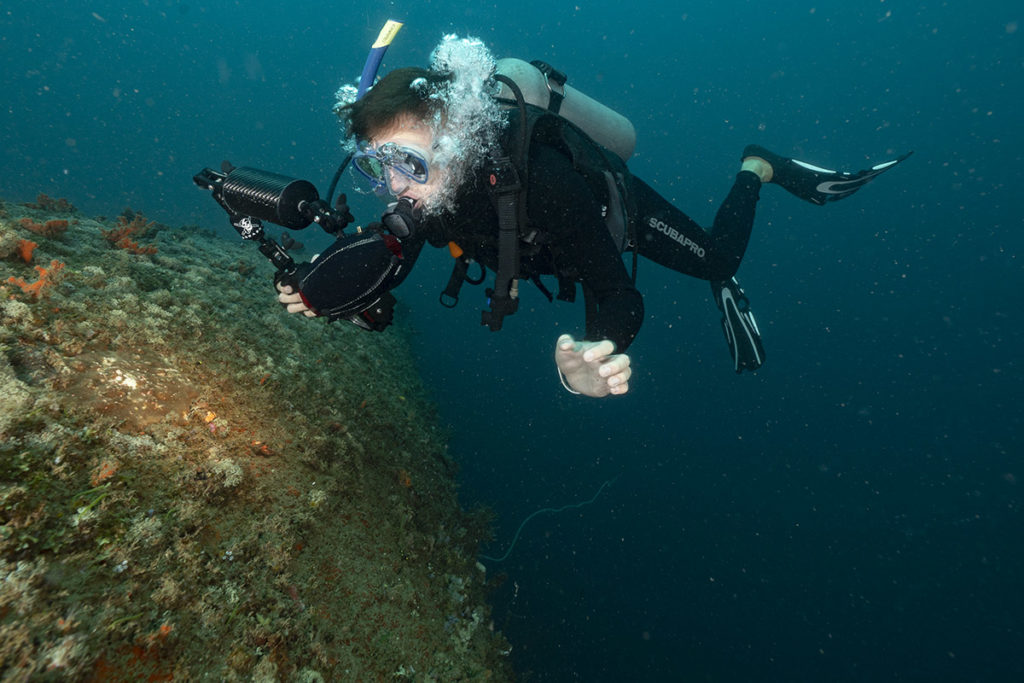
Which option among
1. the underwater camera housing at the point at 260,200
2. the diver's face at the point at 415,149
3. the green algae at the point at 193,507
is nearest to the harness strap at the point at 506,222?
the diver's face at the point at 415,149

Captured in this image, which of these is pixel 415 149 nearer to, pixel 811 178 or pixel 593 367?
pixel 593 367

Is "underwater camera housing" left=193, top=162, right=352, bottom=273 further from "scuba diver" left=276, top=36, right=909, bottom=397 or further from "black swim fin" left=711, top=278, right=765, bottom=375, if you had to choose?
"black swim fin" left=711, top=278, right=765, bottom=375

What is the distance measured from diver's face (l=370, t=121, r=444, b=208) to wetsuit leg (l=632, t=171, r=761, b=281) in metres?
2.53

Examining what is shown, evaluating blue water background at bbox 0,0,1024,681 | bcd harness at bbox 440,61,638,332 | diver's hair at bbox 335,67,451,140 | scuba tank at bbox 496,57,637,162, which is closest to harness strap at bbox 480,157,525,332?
bcd harness at bbox 440,61,638,332

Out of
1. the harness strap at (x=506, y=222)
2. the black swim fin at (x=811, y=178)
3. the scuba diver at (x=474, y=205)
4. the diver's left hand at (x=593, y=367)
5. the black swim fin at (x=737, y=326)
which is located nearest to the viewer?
the diver's left hand at (x=593, y=367)

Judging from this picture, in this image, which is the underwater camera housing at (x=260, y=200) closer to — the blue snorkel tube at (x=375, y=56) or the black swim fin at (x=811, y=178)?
the blue snorkel tube at (x=375, y=56)

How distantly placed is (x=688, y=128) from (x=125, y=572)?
6239cm

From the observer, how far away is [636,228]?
4.46 metres

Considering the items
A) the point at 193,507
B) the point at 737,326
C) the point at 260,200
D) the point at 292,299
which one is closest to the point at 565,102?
the point at 260,200

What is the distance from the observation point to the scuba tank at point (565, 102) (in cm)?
420

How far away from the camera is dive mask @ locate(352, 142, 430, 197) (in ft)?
9.61

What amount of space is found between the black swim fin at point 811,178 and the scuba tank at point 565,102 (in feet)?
7.11

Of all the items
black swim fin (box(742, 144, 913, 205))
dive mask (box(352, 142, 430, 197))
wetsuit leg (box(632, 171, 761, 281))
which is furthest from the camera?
black swim fin (box(742, 144, 913, 205))

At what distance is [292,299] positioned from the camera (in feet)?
8.43
